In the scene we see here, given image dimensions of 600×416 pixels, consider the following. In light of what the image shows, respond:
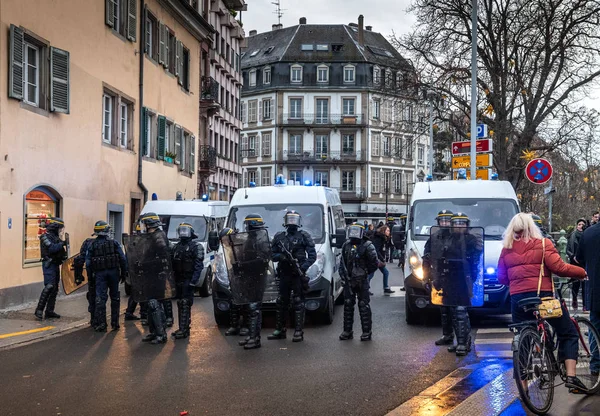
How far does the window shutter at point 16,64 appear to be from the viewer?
16.3 m

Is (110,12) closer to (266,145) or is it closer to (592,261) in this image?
(592,261)

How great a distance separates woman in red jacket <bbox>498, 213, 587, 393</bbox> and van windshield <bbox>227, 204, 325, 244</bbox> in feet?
23.0

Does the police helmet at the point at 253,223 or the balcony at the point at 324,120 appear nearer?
the police helmet at the point at 253,223

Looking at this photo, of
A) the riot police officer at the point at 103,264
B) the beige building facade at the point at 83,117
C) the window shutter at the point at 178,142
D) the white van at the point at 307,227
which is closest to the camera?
the riot police officer at the point at 103,264

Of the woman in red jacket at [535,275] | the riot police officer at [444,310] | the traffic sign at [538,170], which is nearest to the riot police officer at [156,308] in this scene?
the riot police officer at [444,310]

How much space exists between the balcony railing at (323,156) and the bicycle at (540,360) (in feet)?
220

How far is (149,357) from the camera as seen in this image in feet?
34.2

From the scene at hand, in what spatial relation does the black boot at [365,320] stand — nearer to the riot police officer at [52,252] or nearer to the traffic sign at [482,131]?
the riot police officer at [52,252]

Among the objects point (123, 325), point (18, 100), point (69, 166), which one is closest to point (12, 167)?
point (18, 100)

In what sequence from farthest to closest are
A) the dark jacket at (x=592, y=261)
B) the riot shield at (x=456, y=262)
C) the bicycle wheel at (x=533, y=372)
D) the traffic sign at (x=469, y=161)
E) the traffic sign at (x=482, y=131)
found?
the traffic sign at (x=482, y=131) → the traffic sign at (x=469, y=161) → the riot shield at (x=456, y=262) → the dark jacket at (x=592, y=261) → the bicycle wheel at (x=533, y=372)

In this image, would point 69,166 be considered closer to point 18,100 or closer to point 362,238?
point 18,100

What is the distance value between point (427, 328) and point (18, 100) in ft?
30.6

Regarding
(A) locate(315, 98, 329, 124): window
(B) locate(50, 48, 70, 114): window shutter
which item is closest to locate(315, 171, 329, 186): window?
(A) locate(315, 98, 329, 124): window

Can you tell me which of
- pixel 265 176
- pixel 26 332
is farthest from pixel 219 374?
pixel 265 176
